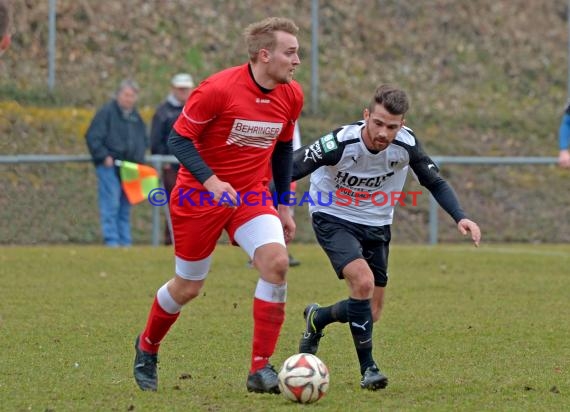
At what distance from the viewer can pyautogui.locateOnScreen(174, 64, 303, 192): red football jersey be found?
Answer: 5.97 metres

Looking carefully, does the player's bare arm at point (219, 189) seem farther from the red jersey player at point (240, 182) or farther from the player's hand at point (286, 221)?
the player's hand at point (286, 221)

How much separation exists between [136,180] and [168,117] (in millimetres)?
1029

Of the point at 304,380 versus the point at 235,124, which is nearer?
the point at 304,380

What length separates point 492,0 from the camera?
70.6 ft

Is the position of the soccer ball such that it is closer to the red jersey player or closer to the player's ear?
the red jersey player

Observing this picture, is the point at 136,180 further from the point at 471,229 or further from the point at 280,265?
the point at 280,265

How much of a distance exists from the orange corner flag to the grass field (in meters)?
1.13

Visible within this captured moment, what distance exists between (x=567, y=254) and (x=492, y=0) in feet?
27.8

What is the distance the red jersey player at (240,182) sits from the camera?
5.88 m

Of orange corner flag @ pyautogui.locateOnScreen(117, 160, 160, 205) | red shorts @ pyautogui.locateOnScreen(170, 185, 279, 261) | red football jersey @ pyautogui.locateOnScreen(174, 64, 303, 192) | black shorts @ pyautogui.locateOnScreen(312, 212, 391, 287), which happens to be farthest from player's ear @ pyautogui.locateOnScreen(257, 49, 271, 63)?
orange corner flag @ pyautogui.locateOnScreen(117, 160, 160, 205)

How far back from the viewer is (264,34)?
6.07m

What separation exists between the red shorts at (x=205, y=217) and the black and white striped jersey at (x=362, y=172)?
0.70 m

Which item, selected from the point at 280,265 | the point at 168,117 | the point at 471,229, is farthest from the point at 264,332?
the point at 168,117

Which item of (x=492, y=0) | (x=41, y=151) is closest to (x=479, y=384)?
(x=41, y=151)
